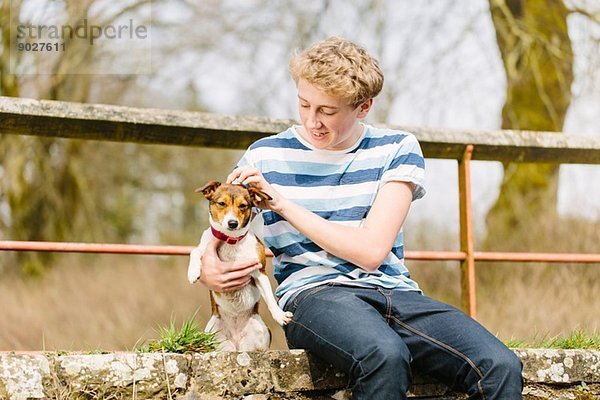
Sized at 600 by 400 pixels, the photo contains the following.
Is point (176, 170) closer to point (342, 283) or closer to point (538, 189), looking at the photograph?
point (538, 189)

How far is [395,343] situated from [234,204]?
727 mm

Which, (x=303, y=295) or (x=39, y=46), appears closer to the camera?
(x=303, y=295)

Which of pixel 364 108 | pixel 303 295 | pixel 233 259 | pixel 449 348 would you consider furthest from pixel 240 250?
pixel 449 348

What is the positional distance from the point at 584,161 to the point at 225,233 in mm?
1946

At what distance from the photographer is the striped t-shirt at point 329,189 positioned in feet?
9.27

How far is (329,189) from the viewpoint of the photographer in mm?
2910

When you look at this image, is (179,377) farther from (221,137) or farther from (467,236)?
(467,236)

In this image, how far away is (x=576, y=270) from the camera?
7.87 meters

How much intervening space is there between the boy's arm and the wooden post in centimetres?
98

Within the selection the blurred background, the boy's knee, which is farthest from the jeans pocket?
the blurred background

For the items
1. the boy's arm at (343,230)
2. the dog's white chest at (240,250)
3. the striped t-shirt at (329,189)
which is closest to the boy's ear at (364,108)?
the striped t-shirt at (329,189)

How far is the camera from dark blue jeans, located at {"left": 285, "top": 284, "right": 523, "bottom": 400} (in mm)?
2406

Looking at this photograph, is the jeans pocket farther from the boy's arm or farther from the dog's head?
the dog's head

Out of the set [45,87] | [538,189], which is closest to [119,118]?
[538,189]
